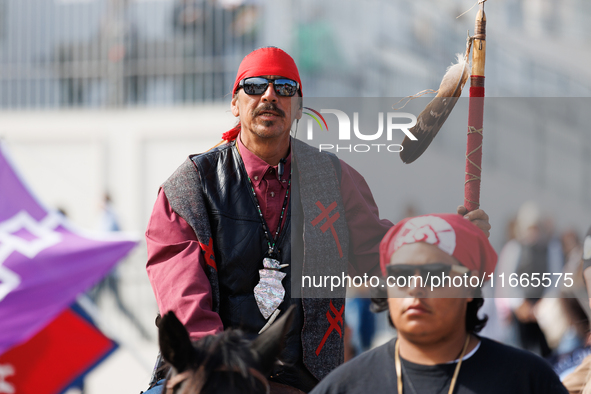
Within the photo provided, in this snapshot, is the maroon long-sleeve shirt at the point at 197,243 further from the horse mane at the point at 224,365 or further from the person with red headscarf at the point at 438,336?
the person with red headscarf at the point at 438,336

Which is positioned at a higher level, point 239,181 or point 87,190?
Result: point 239,181

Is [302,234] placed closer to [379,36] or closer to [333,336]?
[333,336]

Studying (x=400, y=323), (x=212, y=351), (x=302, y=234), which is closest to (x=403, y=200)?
(x=302, y=234)

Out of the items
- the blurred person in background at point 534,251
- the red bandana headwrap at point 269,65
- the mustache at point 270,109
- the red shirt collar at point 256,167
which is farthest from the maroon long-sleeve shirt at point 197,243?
the blurred person in background at point 534,251

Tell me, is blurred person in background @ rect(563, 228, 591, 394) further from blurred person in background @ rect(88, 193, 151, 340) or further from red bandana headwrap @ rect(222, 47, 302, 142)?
blurred person in background @ rect(88, 193, 151, 340)

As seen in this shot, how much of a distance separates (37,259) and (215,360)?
5336 mm

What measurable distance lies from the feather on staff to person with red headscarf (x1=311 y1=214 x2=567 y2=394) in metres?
0.59

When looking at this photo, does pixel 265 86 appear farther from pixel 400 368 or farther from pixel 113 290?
pixel 113 290

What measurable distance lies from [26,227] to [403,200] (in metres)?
5.40

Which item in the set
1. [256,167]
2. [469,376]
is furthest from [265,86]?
[469,376]

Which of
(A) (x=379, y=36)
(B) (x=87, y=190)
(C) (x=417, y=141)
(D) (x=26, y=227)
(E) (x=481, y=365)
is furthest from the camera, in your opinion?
(B) (x=87, y=190)

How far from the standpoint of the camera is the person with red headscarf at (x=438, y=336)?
2467 mm

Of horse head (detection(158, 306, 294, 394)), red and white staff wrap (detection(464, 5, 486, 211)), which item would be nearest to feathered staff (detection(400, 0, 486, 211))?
red and white staff wrap (detection(464, 5, 486, 211))

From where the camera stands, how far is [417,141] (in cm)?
319
